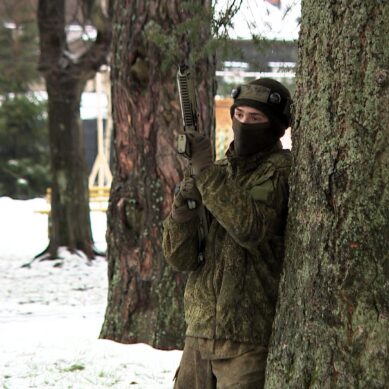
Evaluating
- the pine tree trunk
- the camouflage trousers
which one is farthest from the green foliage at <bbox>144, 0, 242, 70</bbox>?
the pine tree trunk

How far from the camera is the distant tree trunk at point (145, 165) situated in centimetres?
642

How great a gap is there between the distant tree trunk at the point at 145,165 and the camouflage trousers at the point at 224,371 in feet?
10.2

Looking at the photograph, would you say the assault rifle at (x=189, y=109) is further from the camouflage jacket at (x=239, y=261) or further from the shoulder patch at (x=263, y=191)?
the shoulder patch at (x=263, y=191)

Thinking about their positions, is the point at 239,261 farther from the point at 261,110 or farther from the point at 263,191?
the point at 261,110

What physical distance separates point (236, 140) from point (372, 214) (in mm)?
610

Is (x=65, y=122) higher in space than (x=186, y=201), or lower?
lower

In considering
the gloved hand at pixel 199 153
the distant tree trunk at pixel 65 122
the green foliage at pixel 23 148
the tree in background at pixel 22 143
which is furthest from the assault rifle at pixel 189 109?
the green foliage at pixel 23 148

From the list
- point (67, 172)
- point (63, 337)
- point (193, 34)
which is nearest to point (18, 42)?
point (67, 172)

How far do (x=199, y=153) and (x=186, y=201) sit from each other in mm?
187

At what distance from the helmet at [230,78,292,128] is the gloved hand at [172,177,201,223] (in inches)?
15.2

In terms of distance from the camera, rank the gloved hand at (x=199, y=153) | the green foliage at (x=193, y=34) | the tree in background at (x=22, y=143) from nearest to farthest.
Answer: the gloved hand at (x=199, y=153), the green foliage at (x=193, y=34), the tree in background at (x=22, y=143)

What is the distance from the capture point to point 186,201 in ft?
9.92

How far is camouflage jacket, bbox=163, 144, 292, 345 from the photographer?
3.03m

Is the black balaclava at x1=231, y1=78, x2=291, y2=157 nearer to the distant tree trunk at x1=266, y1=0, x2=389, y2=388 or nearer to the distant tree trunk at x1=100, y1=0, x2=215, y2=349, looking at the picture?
the distant tree trunk at x1=266, y1=0, x2=389, y2=388
